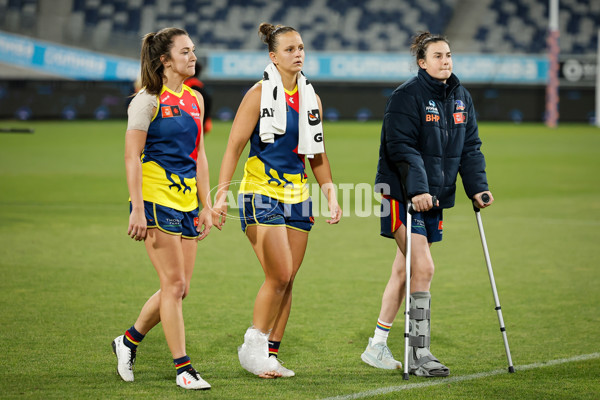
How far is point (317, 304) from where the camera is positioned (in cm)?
727

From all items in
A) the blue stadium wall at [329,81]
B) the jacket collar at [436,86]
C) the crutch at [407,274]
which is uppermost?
the blue stadium wall at [329,81]

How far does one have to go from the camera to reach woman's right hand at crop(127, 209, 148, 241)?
15.1 ft

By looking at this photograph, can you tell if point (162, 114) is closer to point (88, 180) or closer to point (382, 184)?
point (382, 184)

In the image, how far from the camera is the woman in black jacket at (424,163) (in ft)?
16.8

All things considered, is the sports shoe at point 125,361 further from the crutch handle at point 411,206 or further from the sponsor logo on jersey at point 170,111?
the crutch handle at point 411,206

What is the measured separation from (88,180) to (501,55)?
1022 inches

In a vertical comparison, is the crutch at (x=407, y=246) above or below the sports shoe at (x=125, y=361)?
above

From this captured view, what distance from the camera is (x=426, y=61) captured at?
522 centimetres

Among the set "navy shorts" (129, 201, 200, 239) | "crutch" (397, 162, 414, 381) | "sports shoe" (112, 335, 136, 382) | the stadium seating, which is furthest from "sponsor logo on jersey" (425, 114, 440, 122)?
the stadium seating

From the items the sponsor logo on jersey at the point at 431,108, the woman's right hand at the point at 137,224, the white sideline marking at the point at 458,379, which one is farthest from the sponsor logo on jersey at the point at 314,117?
the white sideline marking at the point at 458,379

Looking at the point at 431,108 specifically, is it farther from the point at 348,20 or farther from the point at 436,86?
the point at 348,20

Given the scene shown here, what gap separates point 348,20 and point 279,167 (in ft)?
130

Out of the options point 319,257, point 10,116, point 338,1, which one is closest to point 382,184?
point 319,257

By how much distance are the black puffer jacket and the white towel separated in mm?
462
